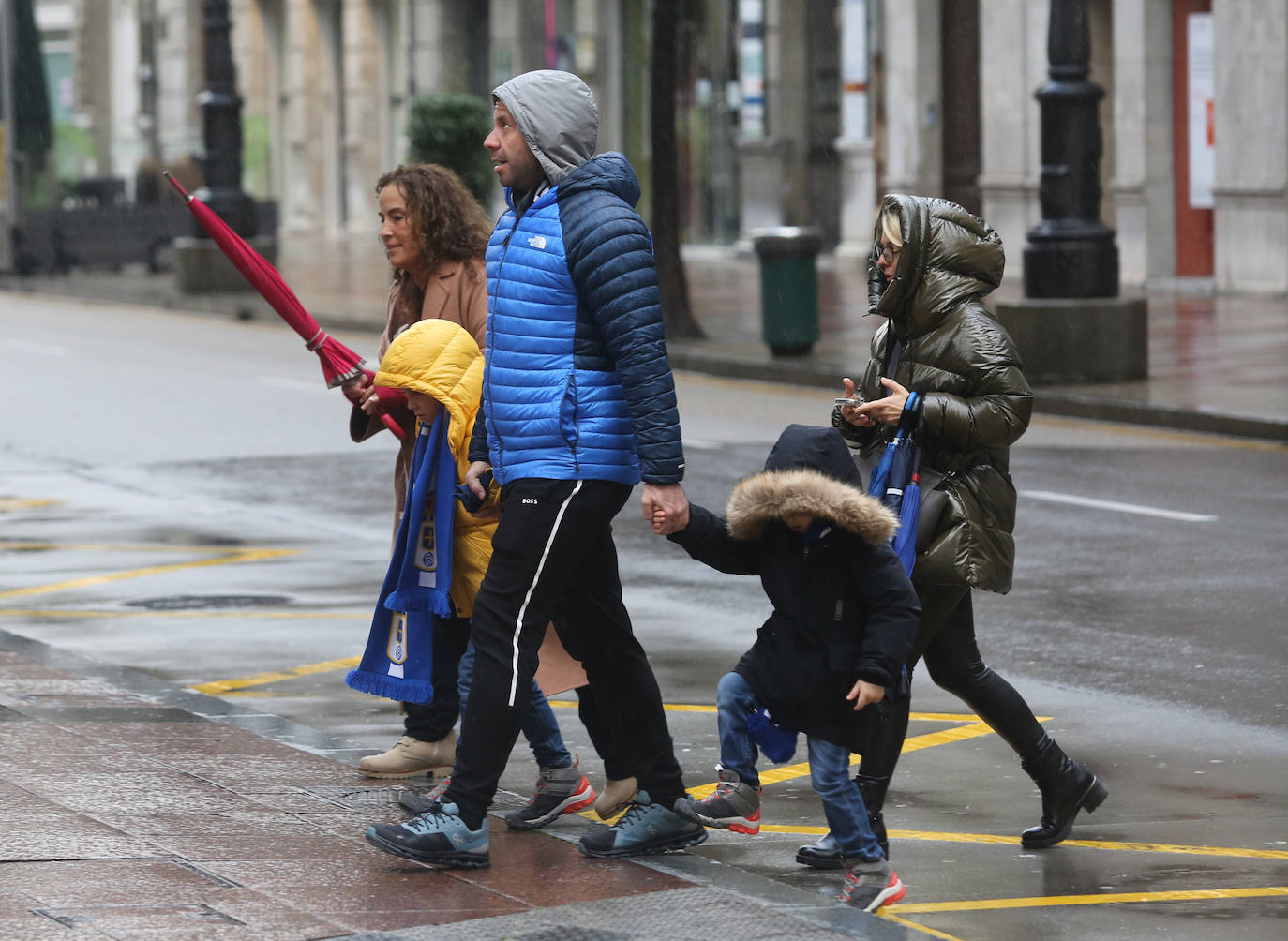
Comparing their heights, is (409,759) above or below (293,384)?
below

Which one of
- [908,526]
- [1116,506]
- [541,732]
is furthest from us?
[1116,506]

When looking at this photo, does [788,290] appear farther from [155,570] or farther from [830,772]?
[830,772]

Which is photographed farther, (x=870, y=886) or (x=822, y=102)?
(x=822, y=102)

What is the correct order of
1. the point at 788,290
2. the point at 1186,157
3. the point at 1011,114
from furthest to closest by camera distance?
1. the point at 1011,114
2. the point at 1186,157
3. the point at 788,290

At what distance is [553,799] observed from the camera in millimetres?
6117

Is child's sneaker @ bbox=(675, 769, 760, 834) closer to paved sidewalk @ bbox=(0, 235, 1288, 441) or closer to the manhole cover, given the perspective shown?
the manhole cover

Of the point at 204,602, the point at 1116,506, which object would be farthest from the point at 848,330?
the point at 204,602

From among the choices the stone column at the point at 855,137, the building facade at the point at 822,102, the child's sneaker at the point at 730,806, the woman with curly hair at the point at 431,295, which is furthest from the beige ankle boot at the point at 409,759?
the stone column at the point at 855,137

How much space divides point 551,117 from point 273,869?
1872 mm

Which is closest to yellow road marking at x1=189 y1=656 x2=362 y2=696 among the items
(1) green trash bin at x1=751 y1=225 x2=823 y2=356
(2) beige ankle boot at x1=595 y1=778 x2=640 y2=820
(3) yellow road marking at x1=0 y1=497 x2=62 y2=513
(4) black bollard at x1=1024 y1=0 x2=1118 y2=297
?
(2) beige ankle boot at x1=595 y1=778 x2=640 y2=820

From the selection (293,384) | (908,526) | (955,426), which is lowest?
(293,384)

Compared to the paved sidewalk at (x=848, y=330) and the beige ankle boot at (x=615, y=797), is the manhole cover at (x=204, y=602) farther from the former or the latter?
the paved sidewalk at (x=848, y=330)

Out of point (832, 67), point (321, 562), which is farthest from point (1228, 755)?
point (832, 67)

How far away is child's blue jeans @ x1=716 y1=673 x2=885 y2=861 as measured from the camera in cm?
542
